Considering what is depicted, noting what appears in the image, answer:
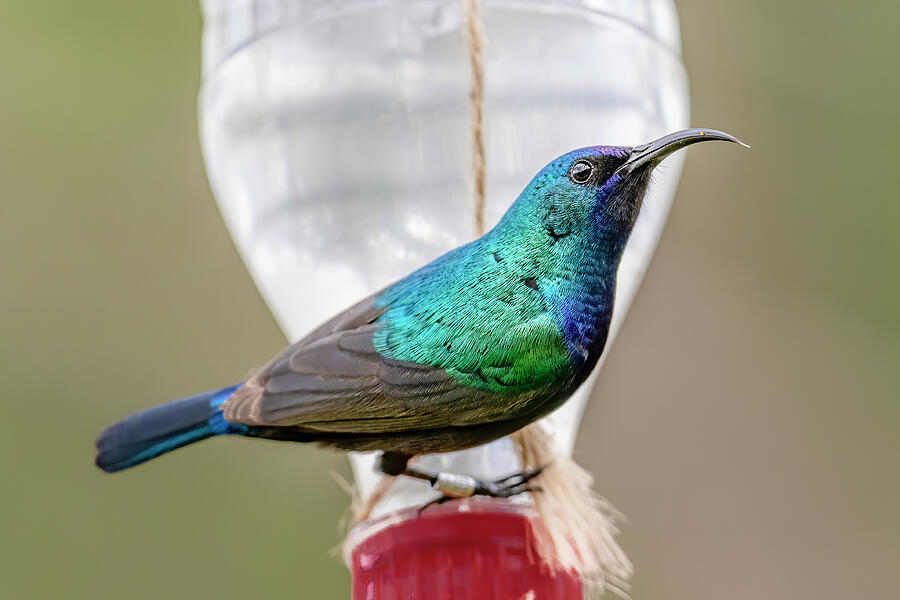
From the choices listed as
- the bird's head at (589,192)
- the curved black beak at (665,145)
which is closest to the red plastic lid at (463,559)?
the bird's head at (589,192)

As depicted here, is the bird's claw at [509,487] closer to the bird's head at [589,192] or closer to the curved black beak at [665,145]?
the bird's head at [589,192]

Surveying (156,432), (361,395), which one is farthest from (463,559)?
(156,432)

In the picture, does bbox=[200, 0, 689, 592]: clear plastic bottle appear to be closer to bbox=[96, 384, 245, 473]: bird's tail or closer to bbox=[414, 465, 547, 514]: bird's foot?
bbox=[414, 465, 547, 514]: bird's foot

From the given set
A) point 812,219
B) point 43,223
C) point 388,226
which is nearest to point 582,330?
point 388,226

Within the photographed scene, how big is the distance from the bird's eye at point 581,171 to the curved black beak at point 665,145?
0.18 ft

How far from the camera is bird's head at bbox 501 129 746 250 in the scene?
2428mm

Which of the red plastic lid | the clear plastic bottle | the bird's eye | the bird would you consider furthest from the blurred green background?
the bird's eye

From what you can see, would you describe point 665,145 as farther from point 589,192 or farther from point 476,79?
point 476,79

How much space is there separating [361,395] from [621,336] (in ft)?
9.52

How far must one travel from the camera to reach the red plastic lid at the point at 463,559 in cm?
248

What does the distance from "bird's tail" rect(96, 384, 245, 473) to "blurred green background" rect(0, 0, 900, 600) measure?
8.15 feet

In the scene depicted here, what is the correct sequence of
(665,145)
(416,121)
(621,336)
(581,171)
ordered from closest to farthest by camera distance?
(665,145)
(581,171)
(416,121)
(621,336)

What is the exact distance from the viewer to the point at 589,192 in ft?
7.98

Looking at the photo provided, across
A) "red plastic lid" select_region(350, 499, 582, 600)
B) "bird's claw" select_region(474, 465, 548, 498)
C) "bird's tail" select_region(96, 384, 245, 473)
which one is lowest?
"red plastic lid" select_region(350, 499, 582, 600)
